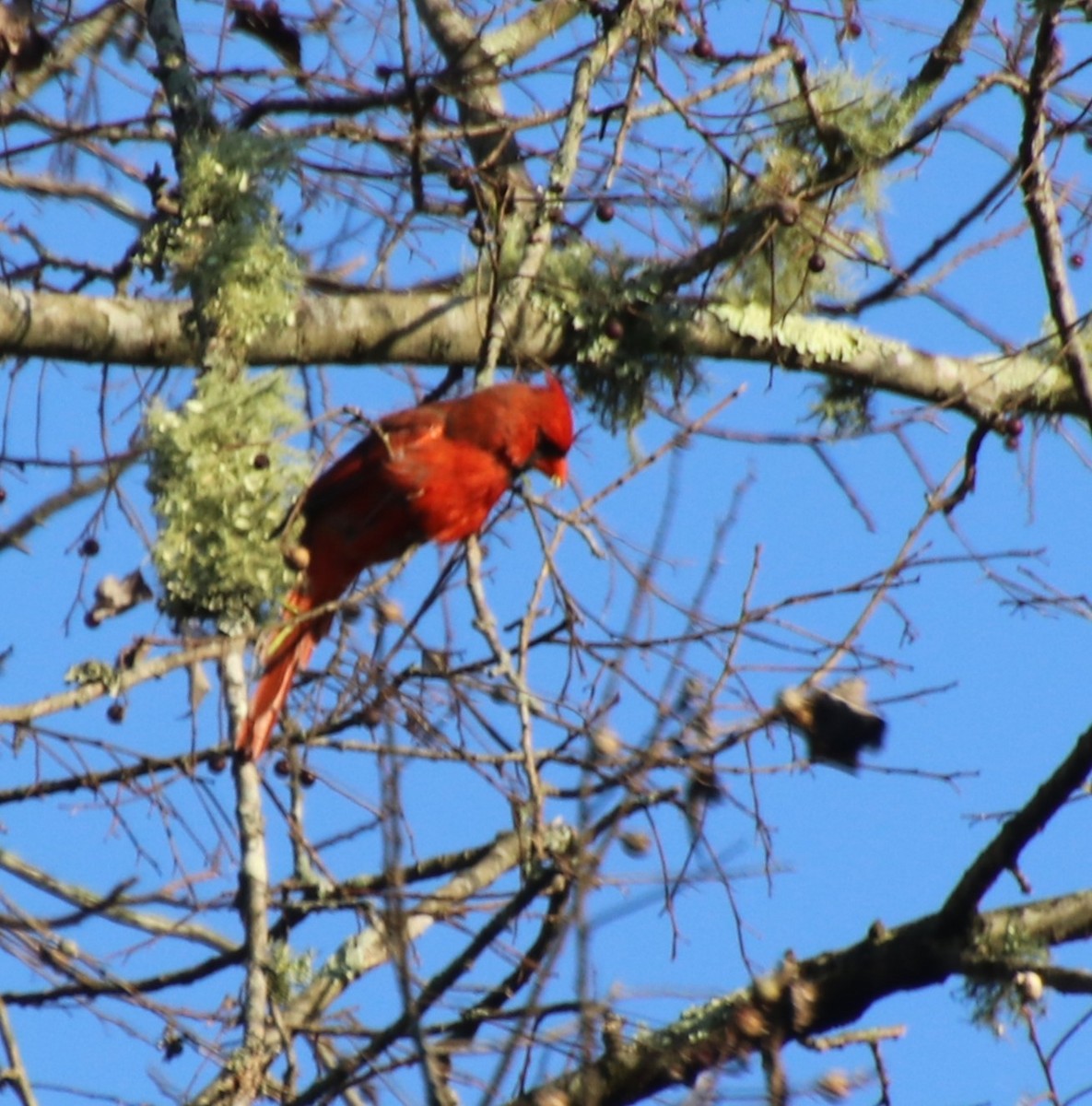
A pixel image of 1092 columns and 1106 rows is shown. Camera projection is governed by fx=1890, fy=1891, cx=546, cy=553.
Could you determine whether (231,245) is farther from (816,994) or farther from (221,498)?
(816,994)

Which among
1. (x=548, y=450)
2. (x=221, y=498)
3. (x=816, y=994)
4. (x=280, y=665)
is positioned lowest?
(x=816, y=994)

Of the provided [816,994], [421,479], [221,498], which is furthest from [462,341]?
[816,994]

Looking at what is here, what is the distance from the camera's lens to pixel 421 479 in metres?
4.78

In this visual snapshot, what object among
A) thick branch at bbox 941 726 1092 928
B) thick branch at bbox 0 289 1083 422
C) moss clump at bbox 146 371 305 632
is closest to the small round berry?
thick branch at bbox 0 289 1083 422

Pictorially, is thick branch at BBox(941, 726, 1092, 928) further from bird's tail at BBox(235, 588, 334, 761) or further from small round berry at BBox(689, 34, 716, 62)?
small round berry at BBox(689, 34, 716, 62)

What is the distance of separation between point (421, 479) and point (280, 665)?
60cm

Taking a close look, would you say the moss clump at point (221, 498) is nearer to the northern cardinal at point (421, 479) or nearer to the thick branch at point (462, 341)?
the thick branch at point (462, 341)

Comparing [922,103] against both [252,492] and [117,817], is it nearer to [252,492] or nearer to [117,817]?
[252,492]

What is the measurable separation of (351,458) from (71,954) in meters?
1.56

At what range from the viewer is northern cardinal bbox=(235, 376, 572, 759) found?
15.6ft

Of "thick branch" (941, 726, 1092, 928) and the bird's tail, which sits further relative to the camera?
the bird's tail

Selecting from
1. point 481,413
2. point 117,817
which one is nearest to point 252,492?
point 117,817

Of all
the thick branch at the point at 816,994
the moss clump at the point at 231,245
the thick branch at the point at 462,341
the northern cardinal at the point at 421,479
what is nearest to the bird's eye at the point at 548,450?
the northern cardinal at the point at 421,479

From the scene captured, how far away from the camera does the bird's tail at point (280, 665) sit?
3.77 meters
